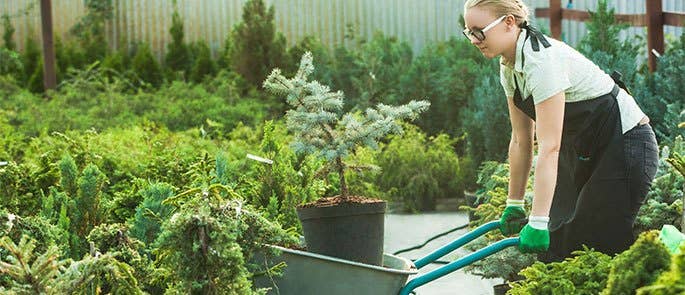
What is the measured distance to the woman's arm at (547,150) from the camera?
159 inches

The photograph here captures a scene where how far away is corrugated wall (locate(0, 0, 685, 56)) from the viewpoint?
1611 centimetres

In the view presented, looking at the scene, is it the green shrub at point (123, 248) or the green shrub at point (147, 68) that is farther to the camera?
the green shrub at point (147, 68)

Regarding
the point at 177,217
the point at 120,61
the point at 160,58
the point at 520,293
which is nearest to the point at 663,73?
the point at 520,293

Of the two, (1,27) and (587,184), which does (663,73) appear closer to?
(587,184)

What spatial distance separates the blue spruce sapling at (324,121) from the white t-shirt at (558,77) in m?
0.39

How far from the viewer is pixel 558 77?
413 cm

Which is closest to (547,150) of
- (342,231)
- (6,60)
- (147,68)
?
(342,231)

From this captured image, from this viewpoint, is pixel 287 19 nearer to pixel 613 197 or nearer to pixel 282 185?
pixel 282 185

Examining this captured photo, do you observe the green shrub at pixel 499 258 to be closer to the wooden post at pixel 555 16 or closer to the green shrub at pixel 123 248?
the green shrub at pixel 123 248

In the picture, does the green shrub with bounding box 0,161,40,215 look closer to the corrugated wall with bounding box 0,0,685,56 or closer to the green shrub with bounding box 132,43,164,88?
the corrugated wall with bounding box 0,0,685,56

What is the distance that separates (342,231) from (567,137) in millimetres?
910

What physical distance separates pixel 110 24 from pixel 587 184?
14228 mm

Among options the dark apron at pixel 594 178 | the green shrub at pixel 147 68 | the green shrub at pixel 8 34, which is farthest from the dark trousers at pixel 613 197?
the green shrub at pixel 8 34

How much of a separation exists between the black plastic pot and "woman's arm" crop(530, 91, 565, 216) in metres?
0.68
